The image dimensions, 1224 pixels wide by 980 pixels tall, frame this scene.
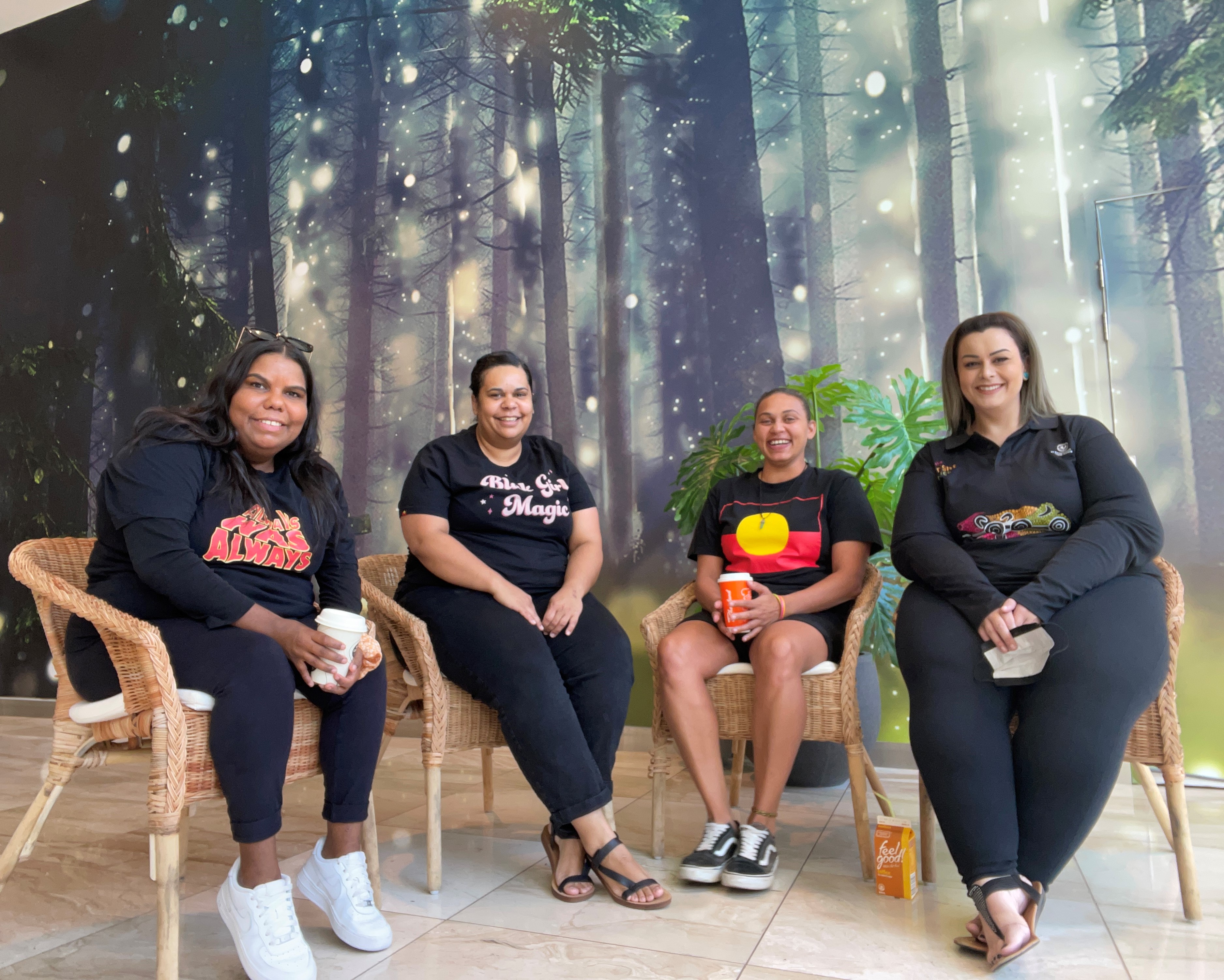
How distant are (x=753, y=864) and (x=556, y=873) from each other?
1.32ft

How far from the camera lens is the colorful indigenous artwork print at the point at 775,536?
221 centimetres

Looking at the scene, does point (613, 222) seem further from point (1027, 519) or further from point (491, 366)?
point (1027, 519)

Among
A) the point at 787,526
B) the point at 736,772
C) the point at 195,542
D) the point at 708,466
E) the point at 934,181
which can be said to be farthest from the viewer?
the point at 934,181

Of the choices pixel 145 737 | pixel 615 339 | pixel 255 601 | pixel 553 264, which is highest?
pixel 553 264

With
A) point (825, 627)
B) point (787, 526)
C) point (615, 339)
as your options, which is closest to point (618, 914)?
point (825, 627)

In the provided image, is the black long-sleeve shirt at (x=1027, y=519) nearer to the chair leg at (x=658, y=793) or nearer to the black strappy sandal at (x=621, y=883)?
the chair leg at (x=658, y=793)

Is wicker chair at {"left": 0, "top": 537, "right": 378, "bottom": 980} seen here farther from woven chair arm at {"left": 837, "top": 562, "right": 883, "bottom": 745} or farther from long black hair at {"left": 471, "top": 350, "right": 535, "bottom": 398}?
woven chair arm at {"left": 837, "top": 562, "right": 883, "bottom": 745}

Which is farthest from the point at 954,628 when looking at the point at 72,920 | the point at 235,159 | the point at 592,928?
the point at 235,159

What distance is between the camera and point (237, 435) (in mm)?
1646

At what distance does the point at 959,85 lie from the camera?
9.98 feet

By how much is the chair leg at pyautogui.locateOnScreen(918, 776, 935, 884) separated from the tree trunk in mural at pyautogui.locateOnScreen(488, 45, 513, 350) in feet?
8.07

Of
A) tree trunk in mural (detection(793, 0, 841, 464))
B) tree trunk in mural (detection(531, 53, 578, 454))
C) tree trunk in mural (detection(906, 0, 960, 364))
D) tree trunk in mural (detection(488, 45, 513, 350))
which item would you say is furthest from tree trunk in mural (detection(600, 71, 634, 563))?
tree trunk in mural (detection(906, 0, 960, 364))

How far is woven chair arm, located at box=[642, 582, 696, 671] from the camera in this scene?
2.12 m

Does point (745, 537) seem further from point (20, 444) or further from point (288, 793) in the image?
point (20, 444)
